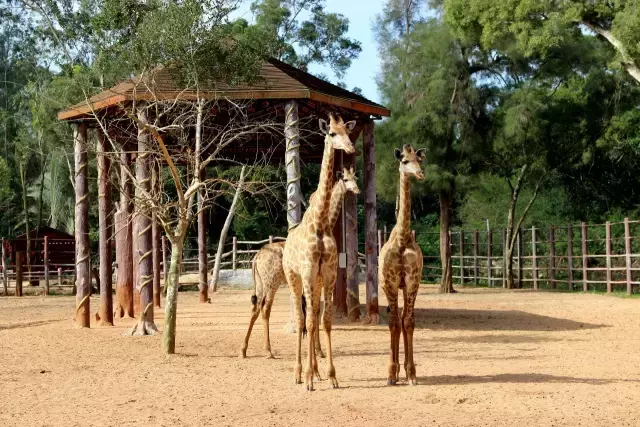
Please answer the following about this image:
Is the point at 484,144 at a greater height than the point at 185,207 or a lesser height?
greater

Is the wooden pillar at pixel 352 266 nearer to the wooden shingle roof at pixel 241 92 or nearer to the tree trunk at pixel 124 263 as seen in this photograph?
the wooden shingle roof at pixel 241 92

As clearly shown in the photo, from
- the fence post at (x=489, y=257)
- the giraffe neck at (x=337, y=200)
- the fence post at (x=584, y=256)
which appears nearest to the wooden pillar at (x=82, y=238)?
the giraffe neck at (x=337, y=200)

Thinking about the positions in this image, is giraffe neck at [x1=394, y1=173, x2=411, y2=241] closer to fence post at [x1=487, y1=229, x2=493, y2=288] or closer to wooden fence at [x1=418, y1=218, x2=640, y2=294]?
wooden fence at [x1=418, y1=218, x2=640, y2=294]

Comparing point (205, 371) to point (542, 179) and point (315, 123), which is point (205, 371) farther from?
point (542, 179)

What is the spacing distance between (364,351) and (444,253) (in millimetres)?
15097

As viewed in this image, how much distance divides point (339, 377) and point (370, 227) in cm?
582

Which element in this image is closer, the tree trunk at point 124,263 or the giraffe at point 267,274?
the giraffe at point 267,274

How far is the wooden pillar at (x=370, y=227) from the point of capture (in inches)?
559

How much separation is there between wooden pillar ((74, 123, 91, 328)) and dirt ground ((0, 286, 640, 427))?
423mm

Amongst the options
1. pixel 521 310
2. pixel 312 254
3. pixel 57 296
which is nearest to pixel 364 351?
pixel 312 254

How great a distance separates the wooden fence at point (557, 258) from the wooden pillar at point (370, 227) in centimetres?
935

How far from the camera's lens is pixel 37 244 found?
33094mm

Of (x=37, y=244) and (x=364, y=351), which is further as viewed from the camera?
(x=37, y=244)

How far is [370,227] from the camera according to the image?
47.5 ft
